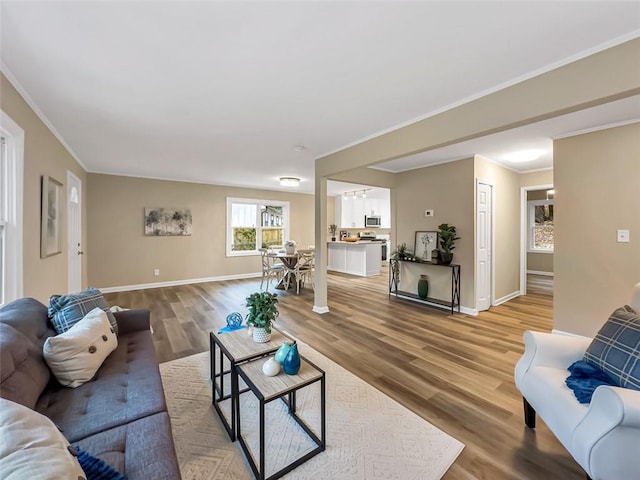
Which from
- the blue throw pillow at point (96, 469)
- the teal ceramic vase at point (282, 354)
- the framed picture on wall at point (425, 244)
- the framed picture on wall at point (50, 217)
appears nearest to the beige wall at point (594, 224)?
the framed picture on wall at point (425, 244)

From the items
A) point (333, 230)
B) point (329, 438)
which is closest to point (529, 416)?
point (329, 438)

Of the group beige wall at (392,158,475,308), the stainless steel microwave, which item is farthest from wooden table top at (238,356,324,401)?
the stainless steel microwave

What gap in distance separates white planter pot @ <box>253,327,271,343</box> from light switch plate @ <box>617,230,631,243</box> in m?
3.84

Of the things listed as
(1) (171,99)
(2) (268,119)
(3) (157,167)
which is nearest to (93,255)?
(3) (157,167)

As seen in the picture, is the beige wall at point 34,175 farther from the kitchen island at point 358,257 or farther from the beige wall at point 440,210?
the kitchen island at point 358,257

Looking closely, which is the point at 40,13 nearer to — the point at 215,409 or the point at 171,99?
the point at 171,99

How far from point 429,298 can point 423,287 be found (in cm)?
23

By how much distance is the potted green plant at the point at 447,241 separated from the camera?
4.34 metres

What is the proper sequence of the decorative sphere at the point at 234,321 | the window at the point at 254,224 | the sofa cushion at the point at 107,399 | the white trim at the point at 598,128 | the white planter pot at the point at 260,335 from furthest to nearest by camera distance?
the window at the point at 254,224, the white trim at the point at 598,128, the decorative sphere at the point at 234,321, the white planter pot at the point at 260,335, the sofa cushion at the point at 107,399

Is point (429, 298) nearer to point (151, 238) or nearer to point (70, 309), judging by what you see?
point (70, 309)

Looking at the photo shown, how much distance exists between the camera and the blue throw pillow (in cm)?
89

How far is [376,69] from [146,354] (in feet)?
8.44

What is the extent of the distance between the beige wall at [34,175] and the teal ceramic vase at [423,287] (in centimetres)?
498

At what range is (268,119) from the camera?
2795 mm
